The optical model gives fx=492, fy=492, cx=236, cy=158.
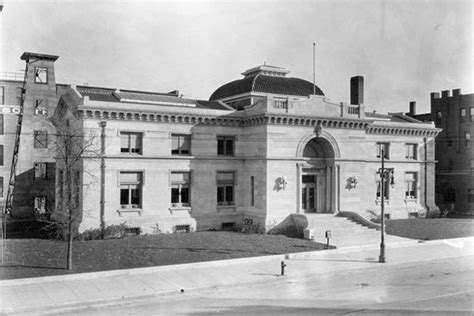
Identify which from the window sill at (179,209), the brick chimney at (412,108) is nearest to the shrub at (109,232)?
the window sill at (179,209)

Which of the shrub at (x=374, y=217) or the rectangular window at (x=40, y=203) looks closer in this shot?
the shrub at (x=374, y=217)

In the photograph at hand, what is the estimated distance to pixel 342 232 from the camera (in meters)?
34.5

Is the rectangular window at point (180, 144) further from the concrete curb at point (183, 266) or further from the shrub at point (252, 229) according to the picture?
the concrete curb at point (183, 266)

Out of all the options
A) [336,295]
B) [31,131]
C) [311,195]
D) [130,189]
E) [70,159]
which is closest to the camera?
[336,295]

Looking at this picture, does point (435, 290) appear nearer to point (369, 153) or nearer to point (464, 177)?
point (369, 153)

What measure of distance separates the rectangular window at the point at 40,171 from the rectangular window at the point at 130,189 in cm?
2391

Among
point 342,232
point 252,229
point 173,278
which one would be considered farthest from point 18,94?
point 173,278

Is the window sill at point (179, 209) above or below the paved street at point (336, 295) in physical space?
above

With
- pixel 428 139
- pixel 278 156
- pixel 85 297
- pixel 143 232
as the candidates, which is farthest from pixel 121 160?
pixel 428 139

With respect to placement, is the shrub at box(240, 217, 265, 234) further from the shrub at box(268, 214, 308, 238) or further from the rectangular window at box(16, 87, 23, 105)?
the rectangular window at box(16, 87, 23, 105)

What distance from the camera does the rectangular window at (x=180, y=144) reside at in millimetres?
35875

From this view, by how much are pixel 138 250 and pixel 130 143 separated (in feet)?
31.0

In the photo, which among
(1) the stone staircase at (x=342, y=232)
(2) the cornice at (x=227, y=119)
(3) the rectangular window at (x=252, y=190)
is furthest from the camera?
(3) the rectangular window at (x=252, y=190)

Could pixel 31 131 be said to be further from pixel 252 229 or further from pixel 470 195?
pixel 470 195
